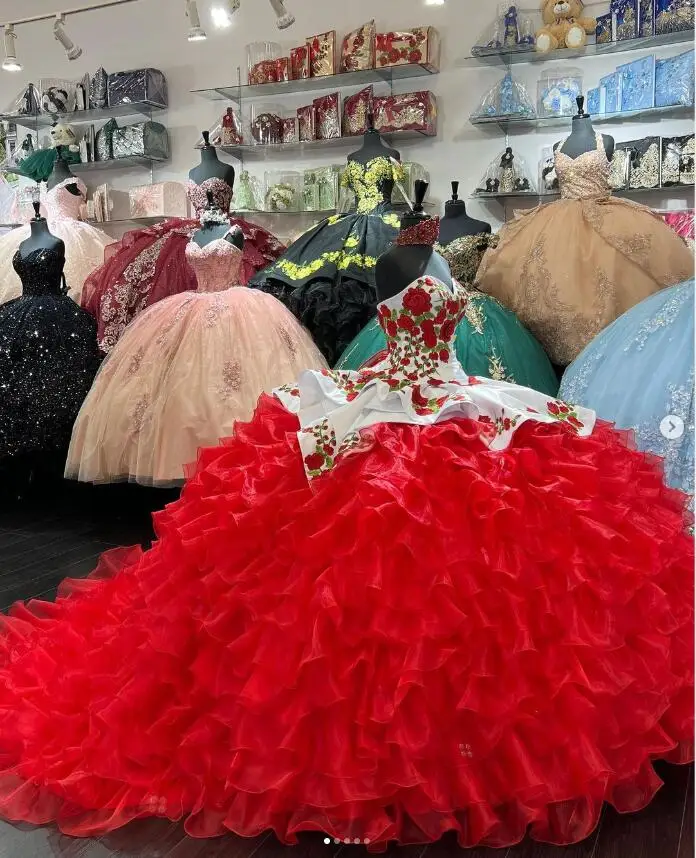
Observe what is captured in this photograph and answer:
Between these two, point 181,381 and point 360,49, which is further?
point 360,49

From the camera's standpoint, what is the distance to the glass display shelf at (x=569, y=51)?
4.06 metres

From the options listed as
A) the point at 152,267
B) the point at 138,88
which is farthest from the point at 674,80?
the point at 138,88

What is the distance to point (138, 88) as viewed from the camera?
5.59 metres

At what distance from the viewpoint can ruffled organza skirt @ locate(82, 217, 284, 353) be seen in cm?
413

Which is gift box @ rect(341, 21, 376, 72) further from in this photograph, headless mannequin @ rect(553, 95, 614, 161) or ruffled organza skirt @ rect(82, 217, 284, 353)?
headless mannequin @ rect(553, 95, 614, 161)

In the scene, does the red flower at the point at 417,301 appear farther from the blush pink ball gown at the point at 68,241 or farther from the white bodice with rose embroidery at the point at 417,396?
the blush pink ball gown at the point at 68,241

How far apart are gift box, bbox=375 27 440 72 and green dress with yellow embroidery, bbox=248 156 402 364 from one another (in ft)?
3.42

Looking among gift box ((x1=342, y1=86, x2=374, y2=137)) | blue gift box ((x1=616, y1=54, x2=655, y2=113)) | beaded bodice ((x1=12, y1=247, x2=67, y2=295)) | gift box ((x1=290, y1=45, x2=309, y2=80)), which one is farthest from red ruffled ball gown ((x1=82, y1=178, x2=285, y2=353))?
blue gift box ((x1=616, y1=54, x2=655, y2=113))

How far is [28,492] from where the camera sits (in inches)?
179

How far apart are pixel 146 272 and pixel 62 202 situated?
1649 millimetres

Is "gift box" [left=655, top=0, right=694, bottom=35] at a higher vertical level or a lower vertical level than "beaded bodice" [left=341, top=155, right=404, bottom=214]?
higher

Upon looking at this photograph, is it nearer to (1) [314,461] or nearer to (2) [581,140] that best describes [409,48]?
(2) [581,140]

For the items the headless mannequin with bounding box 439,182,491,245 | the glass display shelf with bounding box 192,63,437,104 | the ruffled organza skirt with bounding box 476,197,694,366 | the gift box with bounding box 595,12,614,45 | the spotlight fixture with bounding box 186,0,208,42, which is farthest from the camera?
the glass display shelf with bounding box 192,63,437,104

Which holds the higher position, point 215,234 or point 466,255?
point 215,234
